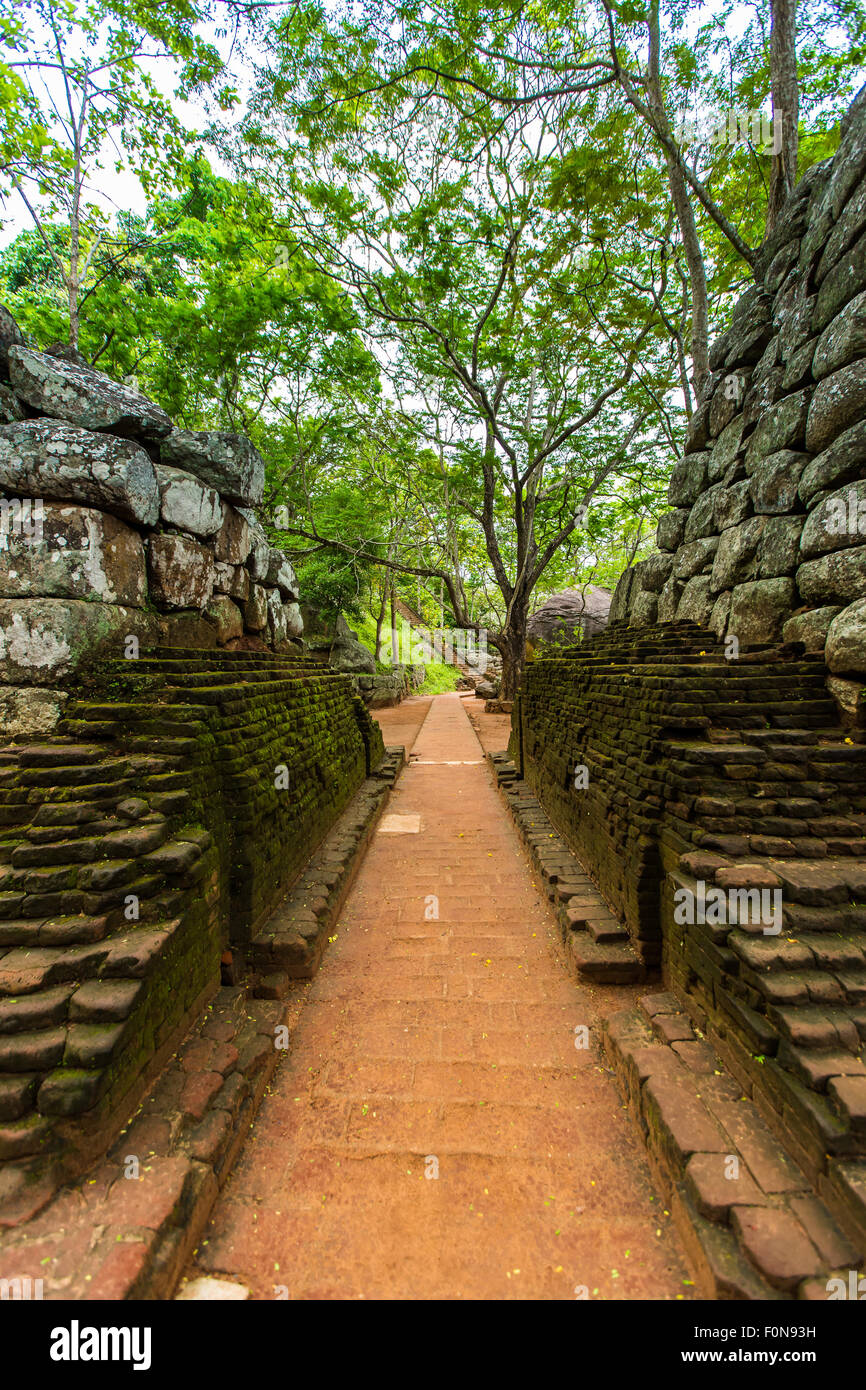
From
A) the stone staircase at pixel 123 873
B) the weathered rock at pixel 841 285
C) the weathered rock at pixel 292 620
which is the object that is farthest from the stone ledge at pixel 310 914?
the weathered rock at pixel 841 285

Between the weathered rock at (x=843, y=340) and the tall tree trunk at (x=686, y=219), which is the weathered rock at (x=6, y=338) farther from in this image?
the tall tree trunk at (x=686, y=219)

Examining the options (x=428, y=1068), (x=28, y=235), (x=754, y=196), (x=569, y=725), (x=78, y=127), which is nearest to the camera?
(x=428, y=1068)

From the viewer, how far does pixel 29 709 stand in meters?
3.72

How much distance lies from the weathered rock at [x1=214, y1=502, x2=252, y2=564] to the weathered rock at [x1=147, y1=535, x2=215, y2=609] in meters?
0.30

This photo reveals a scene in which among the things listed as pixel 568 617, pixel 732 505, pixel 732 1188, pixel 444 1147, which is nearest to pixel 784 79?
pixel 732 505

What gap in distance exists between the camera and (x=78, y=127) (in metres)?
6.82

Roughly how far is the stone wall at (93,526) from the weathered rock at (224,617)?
0.07 feet

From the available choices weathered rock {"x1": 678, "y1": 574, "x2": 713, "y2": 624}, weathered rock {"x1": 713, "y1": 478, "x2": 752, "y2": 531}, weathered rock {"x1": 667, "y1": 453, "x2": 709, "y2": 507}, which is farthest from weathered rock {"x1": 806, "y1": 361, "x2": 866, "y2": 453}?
weathered rock {"x1": 667, "y1": 453, "x2": 709, "y2": 507}

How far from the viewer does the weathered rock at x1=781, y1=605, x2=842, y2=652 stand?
13.7 feet

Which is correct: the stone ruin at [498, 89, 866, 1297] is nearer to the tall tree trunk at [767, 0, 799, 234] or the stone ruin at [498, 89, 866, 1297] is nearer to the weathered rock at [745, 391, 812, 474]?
the weathered rock at [745, 391, 812, 474]

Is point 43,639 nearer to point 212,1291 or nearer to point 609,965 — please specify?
point 212,1291

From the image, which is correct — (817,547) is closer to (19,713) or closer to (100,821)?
(100,821)

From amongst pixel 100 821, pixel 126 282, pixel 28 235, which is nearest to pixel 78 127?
pixel 126 282
